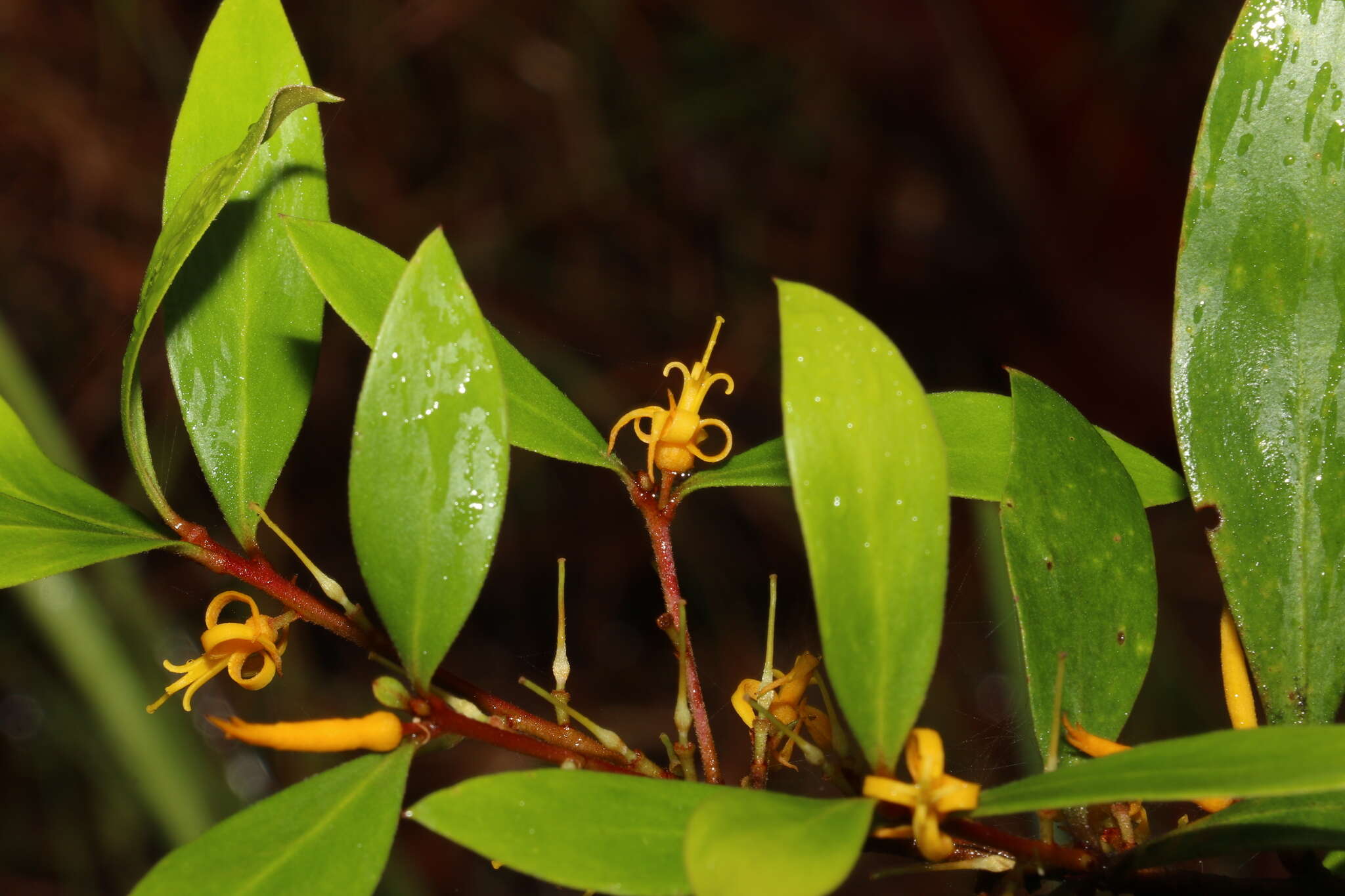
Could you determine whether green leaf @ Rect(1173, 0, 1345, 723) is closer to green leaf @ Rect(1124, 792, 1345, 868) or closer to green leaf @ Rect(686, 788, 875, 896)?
green leaf @ Rect(1124, 792, 1345, 868)

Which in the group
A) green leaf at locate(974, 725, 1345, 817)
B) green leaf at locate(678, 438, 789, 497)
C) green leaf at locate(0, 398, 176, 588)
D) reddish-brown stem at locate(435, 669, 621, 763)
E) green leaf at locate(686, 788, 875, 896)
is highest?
green leaf at locate(678, 438, 789, 497)

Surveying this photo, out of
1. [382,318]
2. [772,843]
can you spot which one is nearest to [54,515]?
[382,318]

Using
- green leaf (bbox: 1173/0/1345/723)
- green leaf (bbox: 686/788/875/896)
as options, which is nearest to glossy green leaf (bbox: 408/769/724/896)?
green leaf (bbox: 686/788/875/896)

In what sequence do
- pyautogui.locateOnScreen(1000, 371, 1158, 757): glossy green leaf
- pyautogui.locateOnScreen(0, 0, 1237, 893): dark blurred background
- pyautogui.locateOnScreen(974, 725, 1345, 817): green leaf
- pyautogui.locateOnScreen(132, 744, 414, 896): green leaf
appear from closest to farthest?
pyautogui.locateOnScreen(974, 725, 1345, 817): green leaf → pyautogui.locateOnScreen(132, 744, 414, 896): green leaf → pyautogui.locateOnScreen(1000, 371, 1158, 757): glossy green leaf → pyautogui.locateOnScreen(0, 0, 1237, 893): dark blurred background

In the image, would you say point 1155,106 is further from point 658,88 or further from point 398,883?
point 398,883

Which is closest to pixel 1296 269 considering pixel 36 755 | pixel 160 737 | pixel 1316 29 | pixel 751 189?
pixel 1316 29

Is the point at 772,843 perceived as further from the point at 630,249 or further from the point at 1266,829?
the point at 630,249
